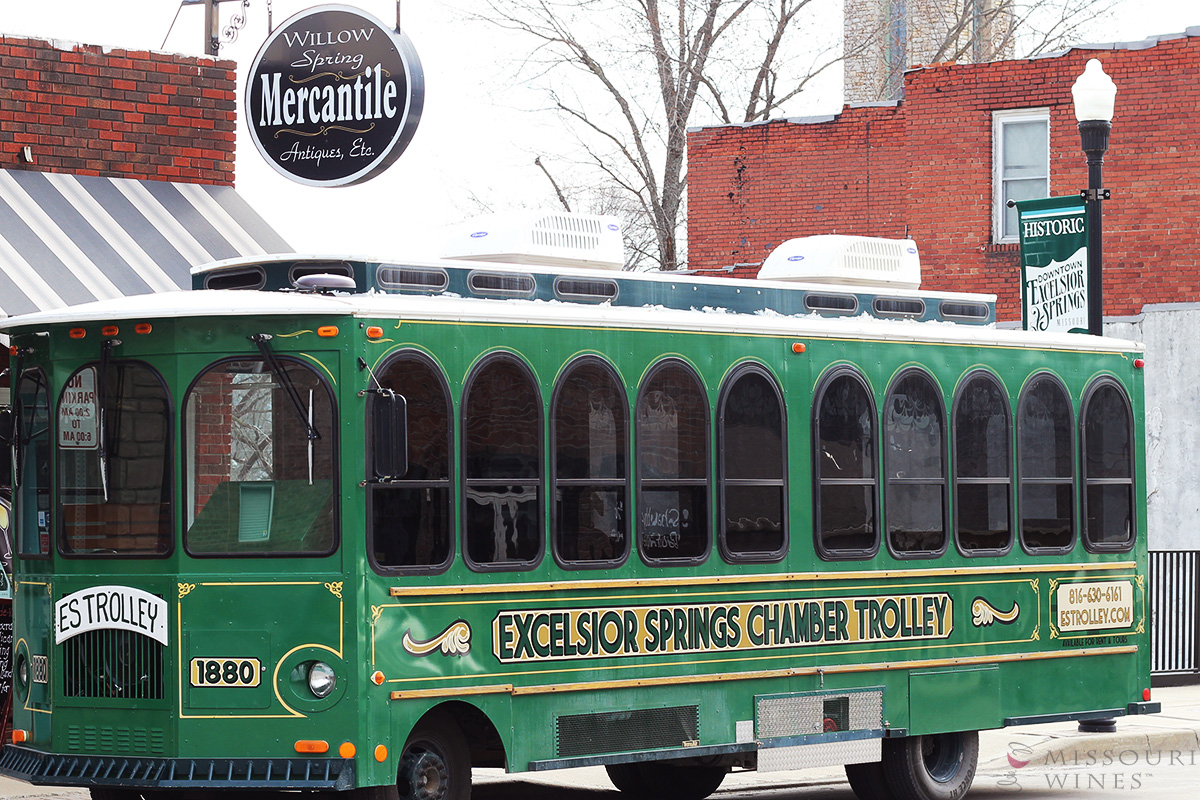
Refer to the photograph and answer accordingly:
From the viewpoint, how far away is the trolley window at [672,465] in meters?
10.2

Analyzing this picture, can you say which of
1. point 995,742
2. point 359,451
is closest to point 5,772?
point 359,451

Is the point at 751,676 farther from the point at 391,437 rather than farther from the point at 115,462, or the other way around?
the point at 115,462

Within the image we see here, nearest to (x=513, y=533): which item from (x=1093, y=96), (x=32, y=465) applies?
(x=32, y=465)

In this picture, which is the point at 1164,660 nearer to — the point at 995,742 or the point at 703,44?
the point at 995,742

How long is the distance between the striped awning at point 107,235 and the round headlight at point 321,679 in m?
4.76

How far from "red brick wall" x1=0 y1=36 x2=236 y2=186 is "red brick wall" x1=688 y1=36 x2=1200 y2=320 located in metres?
12.7

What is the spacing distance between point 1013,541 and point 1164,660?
7.24 meters

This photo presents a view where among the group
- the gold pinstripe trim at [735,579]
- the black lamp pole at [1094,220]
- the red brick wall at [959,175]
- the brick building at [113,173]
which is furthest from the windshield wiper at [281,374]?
the red brick wall at [959,175]

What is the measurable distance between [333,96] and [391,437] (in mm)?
6383

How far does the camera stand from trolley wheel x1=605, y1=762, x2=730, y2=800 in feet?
40.1

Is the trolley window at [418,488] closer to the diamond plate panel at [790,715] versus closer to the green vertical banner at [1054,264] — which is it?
the diamond plate panel at [790,715]

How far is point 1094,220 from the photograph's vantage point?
50.1ft

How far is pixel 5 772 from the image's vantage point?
9.45m

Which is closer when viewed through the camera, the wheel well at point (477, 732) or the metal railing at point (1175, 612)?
the wheel well at point (477, 732)
